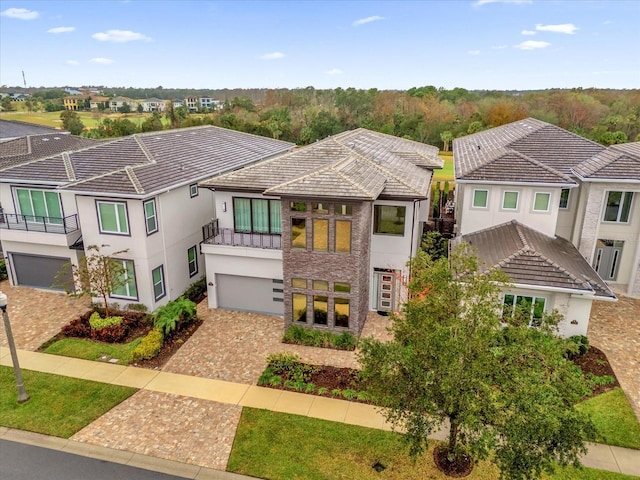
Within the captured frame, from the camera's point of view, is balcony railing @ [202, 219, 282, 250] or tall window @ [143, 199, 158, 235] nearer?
tall window @ [143, 199, 158, 235]

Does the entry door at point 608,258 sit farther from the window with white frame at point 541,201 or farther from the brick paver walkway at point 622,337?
the window with white frame at point 541,201

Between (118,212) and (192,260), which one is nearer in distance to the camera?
(118,212)

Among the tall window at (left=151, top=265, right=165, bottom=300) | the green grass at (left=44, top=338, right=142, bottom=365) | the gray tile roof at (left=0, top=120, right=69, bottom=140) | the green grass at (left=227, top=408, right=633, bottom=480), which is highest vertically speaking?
the gray tile roof at (left=0, top=120, right=69, bottom=140)

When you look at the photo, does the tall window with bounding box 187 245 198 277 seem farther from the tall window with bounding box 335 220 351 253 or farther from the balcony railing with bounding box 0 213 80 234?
the tall window with bounding box 335 220 351 253

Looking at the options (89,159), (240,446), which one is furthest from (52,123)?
(240,446)

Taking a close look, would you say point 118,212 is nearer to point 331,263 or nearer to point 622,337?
point 331,263

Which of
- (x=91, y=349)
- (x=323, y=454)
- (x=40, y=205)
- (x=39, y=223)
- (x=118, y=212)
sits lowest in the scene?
(x=91, y=349)

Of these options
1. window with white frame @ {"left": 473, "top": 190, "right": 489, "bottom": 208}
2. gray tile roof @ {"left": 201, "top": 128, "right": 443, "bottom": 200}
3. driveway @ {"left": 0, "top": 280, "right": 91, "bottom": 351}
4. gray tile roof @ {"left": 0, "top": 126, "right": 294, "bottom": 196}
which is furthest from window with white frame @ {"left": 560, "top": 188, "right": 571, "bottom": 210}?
driveway @ {"left": 0, "top": 280, "right": 91, "bottom": 351}

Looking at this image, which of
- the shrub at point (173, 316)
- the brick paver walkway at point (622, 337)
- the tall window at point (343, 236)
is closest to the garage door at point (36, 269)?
the shrub at point (173, 316)

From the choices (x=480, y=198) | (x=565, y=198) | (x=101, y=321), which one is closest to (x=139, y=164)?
(x=101, y=321)
